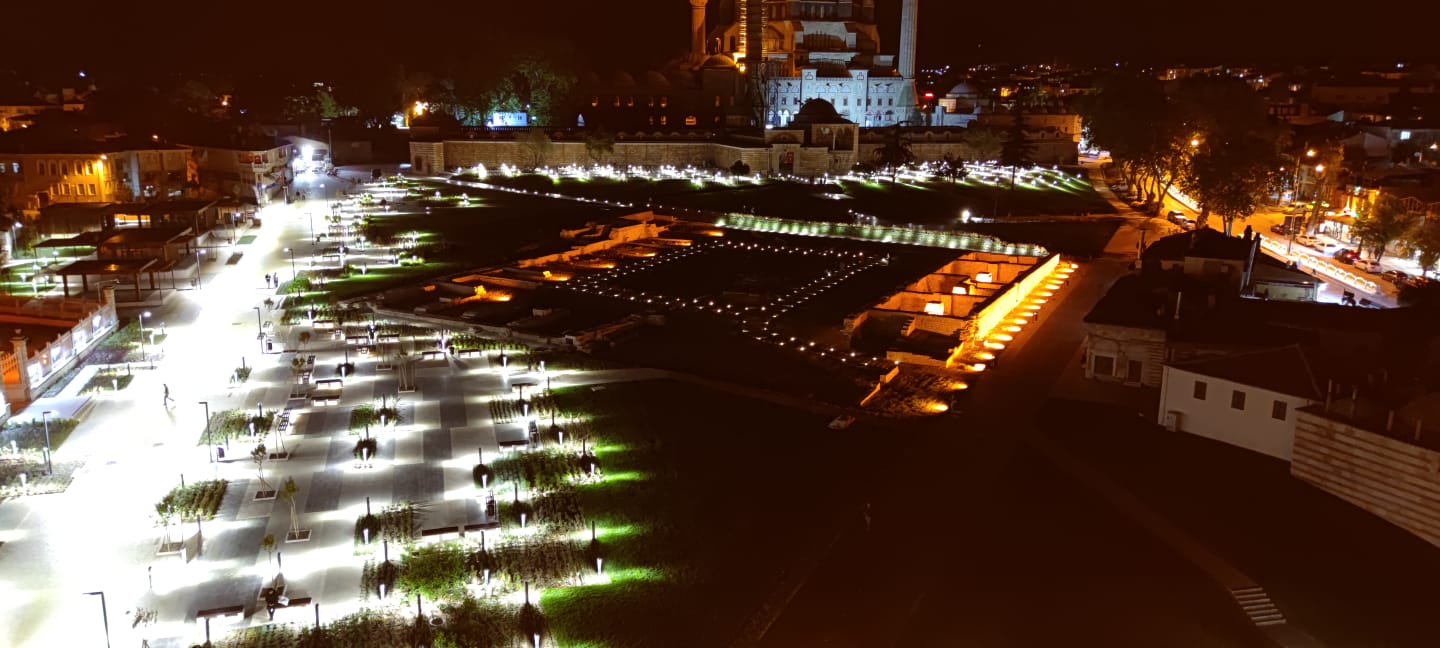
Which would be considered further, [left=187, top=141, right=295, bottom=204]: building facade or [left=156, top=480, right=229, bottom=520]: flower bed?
[left=187, top=141, right=295, bottom=204]: building facade

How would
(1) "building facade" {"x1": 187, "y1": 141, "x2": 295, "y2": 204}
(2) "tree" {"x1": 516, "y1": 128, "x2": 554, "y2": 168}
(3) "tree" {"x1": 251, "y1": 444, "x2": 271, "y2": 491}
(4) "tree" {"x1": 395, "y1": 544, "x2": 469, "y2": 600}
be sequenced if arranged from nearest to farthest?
1. (4) "tree" {"x1": 395, "y1": 544, "x2": 469, "y2": 600}
2. (3) "tree" {"x1": 251, "y1": 444, "x2": 271, "y2": 491}
3. (1) "building facade" {"x1": 187, "y1": 141, "x2": 295, "y2": 204}
4. (2) "tree" {"x1": 516, "y1": 128, "x2": 554, "y2": 168}

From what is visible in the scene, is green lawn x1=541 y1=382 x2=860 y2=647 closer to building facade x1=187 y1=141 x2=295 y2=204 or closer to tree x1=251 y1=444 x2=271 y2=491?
tree x1=251 y1=444 x2=271 y2=491

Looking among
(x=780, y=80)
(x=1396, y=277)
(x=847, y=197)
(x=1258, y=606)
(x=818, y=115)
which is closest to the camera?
(x=1258, y=606)

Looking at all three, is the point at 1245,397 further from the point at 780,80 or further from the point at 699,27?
the point at 699,27

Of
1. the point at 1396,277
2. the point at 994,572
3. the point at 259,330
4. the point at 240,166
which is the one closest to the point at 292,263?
the point at 259,330

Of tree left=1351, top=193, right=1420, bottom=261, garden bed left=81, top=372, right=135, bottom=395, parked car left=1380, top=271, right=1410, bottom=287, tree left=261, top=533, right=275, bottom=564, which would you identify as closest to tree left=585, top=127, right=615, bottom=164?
tree left=1351, top=193, right=1420, bottom=261
